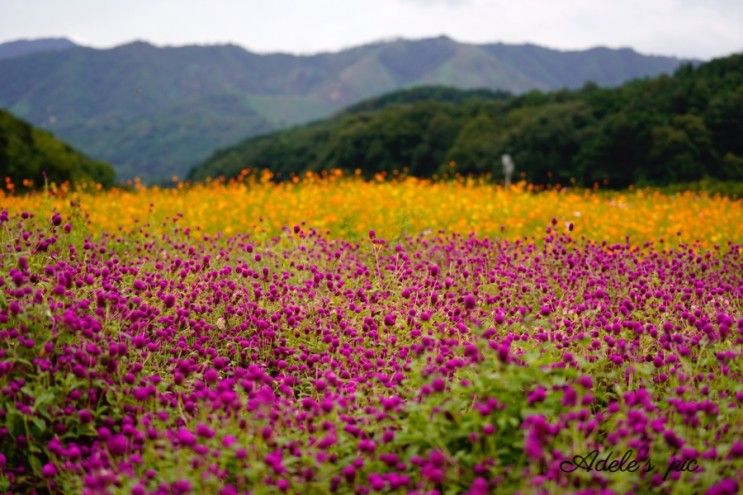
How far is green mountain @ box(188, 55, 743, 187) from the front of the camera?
2898cm

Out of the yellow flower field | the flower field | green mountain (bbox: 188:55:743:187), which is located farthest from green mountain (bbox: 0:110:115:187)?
green mountain (bbox: 188:55:743:187)

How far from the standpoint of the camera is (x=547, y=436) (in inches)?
96.0

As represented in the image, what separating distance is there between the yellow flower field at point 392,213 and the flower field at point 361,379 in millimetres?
2491

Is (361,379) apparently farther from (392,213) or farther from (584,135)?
(584,135)

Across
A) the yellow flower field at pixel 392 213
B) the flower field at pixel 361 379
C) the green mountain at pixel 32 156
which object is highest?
the green mountain at pixel 32 156

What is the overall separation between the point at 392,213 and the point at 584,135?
27463 mm

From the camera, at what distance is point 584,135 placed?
1353 inches

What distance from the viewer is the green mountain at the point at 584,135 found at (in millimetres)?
28984

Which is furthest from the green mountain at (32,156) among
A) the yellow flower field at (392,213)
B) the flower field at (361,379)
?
the flower field at (361,379)

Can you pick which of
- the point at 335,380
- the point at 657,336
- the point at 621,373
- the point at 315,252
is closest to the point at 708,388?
the point at 621,373

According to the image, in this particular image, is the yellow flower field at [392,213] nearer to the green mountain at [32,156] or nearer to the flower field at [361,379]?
the flower field at [361,379]

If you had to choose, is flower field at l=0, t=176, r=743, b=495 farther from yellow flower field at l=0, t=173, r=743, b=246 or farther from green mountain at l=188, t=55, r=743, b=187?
green mountain at l=188, t=55, r=743, b=187

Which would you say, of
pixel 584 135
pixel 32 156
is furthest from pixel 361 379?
pixel 584 135

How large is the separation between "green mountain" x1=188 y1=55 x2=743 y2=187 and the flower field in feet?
65.8
